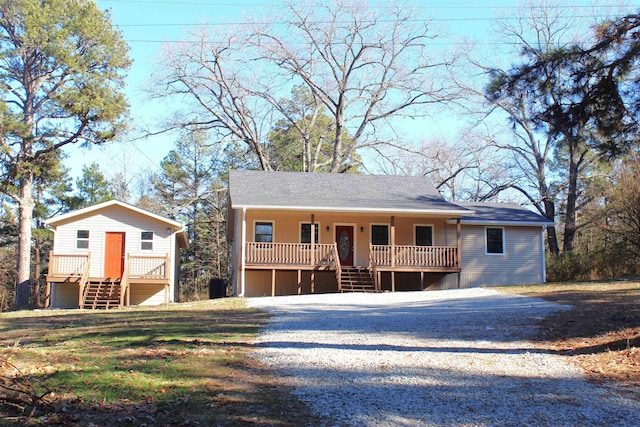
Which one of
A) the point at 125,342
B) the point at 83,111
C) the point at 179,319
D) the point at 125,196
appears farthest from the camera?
the point at 125,196

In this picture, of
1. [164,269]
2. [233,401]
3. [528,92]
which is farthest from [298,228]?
[233,401]

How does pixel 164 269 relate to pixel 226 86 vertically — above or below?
below

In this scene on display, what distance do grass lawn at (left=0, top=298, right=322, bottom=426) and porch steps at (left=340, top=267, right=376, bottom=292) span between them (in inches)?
401

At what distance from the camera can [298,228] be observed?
2295 cm

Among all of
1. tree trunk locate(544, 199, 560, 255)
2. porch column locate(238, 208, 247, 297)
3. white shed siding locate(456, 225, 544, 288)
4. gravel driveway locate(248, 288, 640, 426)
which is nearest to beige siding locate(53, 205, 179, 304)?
porch column locate(238, 208, 247, 297)

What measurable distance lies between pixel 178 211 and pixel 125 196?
5735 mm

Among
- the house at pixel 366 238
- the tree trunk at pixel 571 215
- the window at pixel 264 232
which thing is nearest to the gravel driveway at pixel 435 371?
the house at pixel 366 238

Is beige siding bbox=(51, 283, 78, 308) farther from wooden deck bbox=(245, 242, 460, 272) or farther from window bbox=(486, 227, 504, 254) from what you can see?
window bbox=(486, 227, 504, 254)

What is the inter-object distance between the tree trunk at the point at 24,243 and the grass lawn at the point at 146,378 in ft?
54.4

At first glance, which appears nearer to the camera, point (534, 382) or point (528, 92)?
point (534, 382)

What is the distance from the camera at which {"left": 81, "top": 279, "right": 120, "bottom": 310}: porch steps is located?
819 inches

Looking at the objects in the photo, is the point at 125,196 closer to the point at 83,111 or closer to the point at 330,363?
the point at 83,111

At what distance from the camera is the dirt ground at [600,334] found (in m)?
7.27

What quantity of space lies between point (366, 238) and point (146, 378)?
17.3 metres
